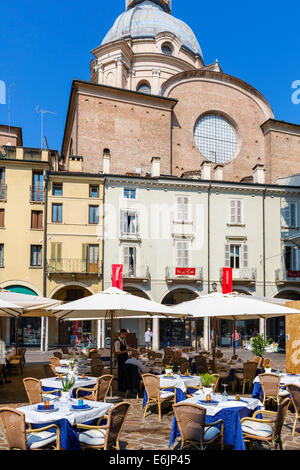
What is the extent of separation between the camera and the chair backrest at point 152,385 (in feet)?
32.0

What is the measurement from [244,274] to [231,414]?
979 inches

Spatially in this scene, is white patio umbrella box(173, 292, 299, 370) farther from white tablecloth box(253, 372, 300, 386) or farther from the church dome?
the church dome

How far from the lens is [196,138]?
42.2 meters

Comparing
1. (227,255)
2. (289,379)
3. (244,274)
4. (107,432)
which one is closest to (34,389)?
(107,432)

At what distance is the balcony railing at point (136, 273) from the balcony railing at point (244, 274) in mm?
5129

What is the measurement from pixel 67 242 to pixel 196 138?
60.1ft

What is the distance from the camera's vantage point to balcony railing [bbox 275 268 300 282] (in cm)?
3159

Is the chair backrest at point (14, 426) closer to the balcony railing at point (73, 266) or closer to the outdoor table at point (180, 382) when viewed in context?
the outdoor table at point (180, 382)

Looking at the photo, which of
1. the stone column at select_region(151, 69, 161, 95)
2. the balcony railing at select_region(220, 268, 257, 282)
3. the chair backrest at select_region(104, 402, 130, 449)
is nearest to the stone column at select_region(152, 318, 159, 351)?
the balcony railing at select_region(220, 268, 257, 282)

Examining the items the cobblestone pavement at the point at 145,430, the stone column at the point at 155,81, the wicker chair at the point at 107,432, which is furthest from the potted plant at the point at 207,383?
the stone column at the point at 155,81

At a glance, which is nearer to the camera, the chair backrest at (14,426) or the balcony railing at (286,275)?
the chair backrest at (14,426)
